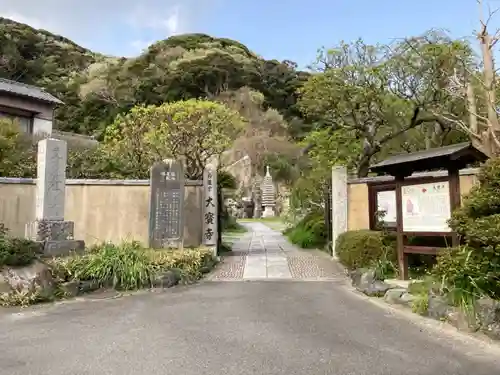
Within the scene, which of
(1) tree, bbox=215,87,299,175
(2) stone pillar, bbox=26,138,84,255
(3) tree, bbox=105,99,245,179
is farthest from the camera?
(1) tree, bbox=215,87,299,175

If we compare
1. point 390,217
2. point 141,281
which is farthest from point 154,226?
point 390,217

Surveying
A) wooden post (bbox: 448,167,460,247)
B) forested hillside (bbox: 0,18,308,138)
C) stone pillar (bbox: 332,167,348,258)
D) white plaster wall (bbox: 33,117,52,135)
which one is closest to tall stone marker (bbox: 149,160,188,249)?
stone pillar (bbox: 332,167,348,258)

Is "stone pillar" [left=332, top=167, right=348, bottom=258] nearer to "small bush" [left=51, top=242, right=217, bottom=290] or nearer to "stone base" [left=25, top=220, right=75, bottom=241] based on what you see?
"small bush" [left=51, top=242, right=217, bottom=290]

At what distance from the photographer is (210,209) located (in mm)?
12344

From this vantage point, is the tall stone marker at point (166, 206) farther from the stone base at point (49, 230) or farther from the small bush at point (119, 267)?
the stone base at point (49, 230)

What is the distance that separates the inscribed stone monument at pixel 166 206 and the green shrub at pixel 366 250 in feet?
13.8

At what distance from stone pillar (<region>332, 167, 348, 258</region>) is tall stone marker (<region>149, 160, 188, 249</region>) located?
14.3 feet

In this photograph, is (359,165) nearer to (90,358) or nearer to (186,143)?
(186,143)

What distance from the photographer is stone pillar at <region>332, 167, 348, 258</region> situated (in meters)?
12.6

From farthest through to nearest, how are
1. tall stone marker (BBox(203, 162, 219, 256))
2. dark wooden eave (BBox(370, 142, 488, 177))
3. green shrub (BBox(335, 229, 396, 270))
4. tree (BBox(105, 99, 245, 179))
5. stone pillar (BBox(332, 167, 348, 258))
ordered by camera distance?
tree (BBox(105, 99, 245, 179))
stone pillar (BBox(332, 167, 348, 258))
tall stone marker (BBox(203, 162, 219, 256))
green shrub (BBox(335, 229, 396, 270))
dark wooden eave (BBox(370, 142, 488, 177))

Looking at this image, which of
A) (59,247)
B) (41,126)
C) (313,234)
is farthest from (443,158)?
(41,126)

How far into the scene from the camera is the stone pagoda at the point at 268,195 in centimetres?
4028

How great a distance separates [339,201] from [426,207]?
424cm

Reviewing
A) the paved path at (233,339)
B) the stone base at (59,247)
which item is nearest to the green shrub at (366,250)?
the paved path at (233,339)
